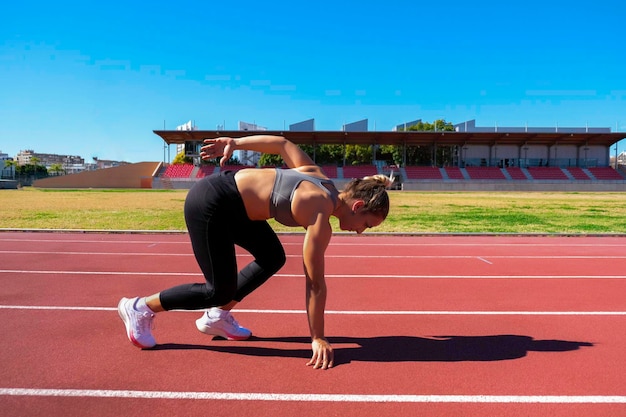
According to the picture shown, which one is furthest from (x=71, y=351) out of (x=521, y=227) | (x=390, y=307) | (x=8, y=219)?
(x=8, y=219)

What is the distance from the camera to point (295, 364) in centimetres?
341

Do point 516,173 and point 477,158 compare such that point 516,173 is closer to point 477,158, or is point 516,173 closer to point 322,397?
point 477,158

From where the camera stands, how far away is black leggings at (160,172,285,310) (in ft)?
10.6

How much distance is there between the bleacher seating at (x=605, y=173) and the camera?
59094 mm

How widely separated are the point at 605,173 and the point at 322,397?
69215 millimetres

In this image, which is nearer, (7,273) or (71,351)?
(71,351)

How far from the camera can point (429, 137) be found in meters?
58.8

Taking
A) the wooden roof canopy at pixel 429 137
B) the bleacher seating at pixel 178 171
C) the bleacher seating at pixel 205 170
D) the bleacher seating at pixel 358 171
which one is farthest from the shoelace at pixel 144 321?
the bleacher seating at pixel 178 171

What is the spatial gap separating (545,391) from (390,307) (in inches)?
87.9

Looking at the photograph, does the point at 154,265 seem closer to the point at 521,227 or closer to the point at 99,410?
the point at 99,410

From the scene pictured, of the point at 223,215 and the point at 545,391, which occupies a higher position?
the point at 223,215

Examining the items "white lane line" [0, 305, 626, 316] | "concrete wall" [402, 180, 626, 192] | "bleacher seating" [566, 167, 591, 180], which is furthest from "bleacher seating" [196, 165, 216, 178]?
"white lane line" [0, 305, 626, 316]

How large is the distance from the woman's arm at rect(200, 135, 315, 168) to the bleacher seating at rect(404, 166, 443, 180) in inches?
2237

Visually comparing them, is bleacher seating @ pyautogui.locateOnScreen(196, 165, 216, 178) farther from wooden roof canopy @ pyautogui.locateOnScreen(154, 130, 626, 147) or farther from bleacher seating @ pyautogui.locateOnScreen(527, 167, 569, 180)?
bleacher seating @ pyautogui.locateOnScreen(527, 167, 569, 180)
